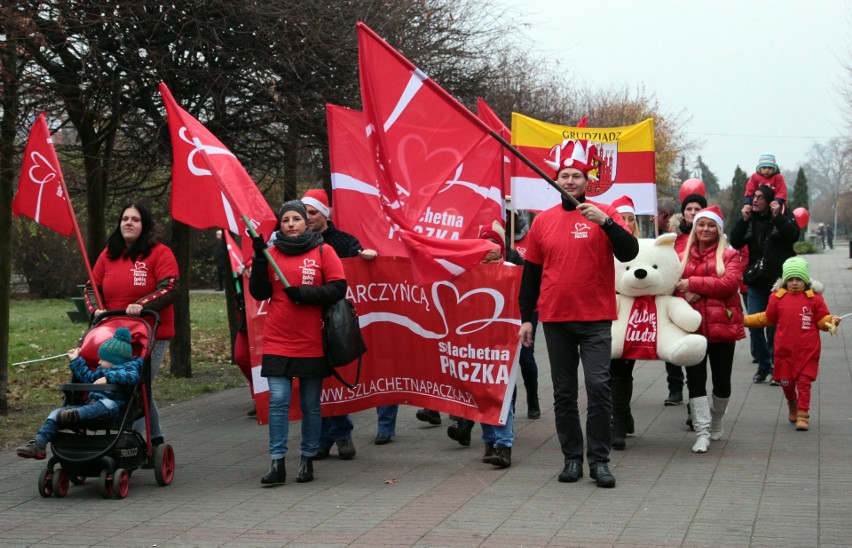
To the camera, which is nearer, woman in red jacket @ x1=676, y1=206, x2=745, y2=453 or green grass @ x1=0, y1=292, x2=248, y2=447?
woman in red jacket @ x1=676, y1=206, x2=745, y2=453

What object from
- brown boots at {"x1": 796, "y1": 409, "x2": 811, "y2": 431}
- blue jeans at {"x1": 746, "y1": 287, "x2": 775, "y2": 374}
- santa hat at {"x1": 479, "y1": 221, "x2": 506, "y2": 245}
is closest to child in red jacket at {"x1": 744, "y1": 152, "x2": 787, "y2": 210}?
blue jeans at {"x1": 746, "y1": 287, "x2": 775, "y2": 374}

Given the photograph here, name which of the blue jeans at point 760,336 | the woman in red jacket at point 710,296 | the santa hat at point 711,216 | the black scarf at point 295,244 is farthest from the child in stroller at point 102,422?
the blue jeans at point 760,336

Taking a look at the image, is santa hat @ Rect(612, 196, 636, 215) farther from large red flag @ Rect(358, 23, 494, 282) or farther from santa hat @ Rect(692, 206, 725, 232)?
large red flag @ Rect(358, 23, 494, 282)

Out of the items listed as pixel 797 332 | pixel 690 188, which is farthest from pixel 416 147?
pixel 797 332

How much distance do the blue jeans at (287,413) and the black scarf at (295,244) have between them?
33.5 inches

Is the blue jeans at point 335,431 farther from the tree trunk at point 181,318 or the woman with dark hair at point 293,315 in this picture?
the tree trunk at point 181,318

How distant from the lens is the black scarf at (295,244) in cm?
729

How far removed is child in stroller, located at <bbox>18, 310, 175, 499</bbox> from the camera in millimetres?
6807

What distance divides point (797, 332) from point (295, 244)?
4375 mm

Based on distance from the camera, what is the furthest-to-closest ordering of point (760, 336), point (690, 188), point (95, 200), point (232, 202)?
point (95, 200) < point (760, 336) < point (690, 188) < point (232, 202)

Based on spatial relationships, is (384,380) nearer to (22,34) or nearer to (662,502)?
(662,502)

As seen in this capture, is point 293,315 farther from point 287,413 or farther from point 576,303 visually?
point 576,303

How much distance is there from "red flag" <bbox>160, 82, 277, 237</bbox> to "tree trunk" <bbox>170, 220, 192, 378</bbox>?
5.41 metres

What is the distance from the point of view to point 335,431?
27.2 feet
